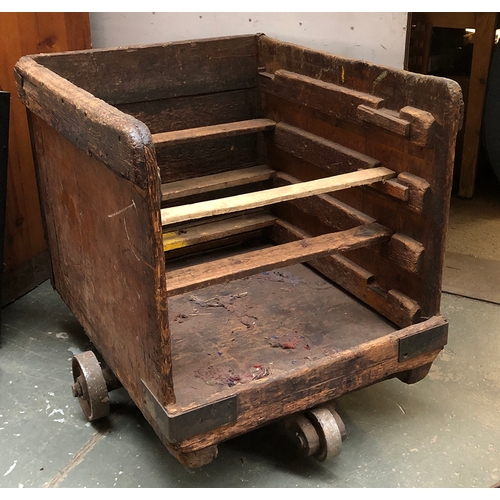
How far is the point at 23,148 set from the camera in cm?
288

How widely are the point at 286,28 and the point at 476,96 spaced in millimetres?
1565

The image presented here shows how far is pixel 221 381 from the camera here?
1.92 m

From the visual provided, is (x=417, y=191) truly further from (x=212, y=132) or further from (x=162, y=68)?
(x=162, y=68)

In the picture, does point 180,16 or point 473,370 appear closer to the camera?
point 473,370

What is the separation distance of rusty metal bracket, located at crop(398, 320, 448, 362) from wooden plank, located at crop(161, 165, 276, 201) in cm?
97

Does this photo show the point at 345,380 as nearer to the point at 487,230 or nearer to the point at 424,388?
the point at 424,388

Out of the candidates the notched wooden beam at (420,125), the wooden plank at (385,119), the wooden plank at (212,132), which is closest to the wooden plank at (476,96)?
the wooden plank at (212,132)

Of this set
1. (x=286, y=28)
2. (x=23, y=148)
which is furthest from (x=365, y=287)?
(x=23, y=148)

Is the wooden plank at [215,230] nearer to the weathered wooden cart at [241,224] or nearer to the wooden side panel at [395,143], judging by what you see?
the weathered wooden cart at [241,224]

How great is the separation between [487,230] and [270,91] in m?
1.66

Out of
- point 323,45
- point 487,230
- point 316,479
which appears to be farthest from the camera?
point 487,230

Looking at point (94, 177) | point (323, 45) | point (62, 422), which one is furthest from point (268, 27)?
point (62, 422)

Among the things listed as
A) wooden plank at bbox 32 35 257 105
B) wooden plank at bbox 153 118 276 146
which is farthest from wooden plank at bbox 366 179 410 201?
wooden plank at bbox 32 35 257 105

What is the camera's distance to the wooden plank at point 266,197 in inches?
68.9
